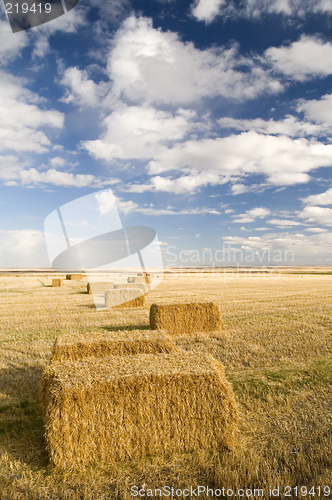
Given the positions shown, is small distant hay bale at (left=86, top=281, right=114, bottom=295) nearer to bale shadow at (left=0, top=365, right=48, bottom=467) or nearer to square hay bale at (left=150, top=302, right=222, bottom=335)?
square hay bale at (left=150, top=302, right=222, bottom=335)

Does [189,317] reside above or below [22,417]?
above

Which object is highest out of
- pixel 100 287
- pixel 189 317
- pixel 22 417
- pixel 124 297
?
pixel 100 287

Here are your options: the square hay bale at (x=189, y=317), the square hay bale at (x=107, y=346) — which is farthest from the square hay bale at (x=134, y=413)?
the square hay bale at (x=189, y=317)

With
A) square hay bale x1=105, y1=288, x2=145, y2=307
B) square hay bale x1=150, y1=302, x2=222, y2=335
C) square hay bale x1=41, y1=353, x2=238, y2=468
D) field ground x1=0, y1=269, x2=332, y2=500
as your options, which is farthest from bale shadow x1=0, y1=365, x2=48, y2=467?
square hay bale x1=105, y1=288, x2=145, y2=307

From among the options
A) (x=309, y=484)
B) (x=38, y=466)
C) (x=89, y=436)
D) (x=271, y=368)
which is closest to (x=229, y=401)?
(x=309, y=484)

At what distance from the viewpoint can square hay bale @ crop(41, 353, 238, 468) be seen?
427 centimetres

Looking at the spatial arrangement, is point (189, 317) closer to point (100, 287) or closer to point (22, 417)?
point (22, 417)

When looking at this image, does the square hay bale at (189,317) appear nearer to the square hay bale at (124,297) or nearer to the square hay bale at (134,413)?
the square hay bale at (124,297)

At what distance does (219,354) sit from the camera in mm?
9266

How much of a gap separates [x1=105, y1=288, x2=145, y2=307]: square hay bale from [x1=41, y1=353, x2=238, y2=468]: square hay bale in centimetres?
→ 1448

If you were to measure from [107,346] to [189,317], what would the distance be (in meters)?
6.30

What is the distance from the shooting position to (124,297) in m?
19.8

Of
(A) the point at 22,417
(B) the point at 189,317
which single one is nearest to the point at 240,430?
(A) the point at 22,417

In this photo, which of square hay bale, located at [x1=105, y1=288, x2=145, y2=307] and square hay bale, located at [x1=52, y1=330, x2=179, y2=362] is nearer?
square hay bale, located at [x1=52, y1=330, x2=179, y2=362]
